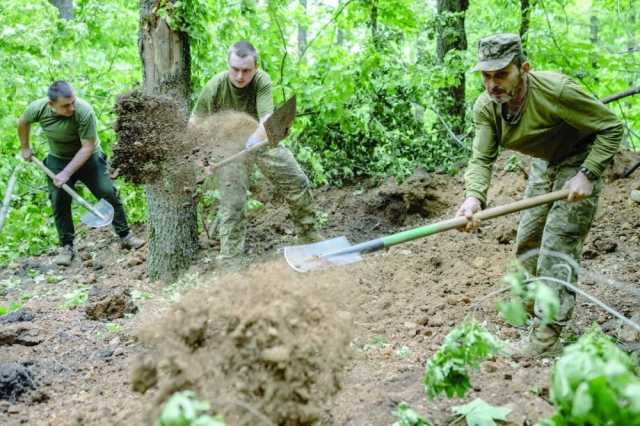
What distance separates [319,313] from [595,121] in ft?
7.57

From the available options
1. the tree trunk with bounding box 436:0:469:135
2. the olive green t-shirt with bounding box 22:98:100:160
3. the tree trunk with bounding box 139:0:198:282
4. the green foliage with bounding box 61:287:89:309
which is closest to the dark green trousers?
the olive green t-shirt with bounding box 22:98:100:160

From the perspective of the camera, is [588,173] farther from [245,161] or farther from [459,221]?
[245,161]

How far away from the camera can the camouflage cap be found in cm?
364

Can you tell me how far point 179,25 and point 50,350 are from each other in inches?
130

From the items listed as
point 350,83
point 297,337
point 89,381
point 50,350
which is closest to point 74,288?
point 50,350

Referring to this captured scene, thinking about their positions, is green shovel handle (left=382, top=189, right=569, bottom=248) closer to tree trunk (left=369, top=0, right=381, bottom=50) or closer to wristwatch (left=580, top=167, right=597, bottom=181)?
wristwatch (left=580, top=167, right=597, bottom=181)

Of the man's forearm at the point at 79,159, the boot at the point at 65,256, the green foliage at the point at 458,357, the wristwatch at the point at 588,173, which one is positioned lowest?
the boot at the point at 65,256

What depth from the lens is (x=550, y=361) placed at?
3.83m

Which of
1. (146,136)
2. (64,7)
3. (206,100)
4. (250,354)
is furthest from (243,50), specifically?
(64,7)

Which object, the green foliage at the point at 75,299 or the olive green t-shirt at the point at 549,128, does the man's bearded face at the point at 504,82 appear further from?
the green foliage at the point at 75,299

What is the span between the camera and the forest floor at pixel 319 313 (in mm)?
2484

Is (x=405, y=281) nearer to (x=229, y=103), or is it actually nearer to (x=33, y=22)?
(x=229, y=103)

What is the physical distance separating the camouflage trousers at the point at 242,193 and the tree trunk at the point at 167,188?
34 centimetres

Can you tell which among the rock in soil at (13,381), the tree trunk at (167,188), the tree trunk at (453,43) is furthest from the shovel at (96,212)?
the tree trunk at (453,43)
